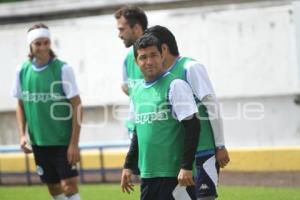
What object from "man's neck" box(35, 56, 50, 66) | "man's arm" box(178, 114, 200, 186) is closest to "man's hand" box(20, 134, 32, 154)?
"man's neck" box(35, 56, 50, 66)

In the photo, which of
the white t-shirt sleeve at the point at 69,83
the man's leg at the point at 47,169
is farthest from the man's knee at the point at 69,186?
Result: the white t-shirt sleeve at the point at 69,83

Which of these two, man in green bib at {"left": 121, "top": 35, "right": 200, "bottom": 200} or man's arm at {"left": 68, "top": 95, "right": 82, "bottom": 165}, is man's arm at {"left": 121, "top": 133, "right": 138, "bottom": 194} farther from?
man's arm at {"left": 68, "top": 95, "right": 82, "bottom": 165}

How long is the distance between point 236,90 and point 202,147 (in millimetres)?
8814

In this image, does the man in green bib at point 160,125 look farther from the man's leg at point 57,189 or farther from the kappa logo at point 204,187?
the man's leg at point 57,189

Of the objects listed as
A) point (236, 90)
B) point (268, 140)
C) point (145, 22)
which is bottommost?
point (268, 140)

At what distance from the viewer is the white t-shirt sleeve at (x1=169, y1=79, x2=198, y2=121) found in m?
5.85

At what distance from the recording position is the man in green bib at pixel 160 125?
5.95 m

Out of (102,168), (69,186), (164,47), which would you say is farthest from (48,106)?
(102,168)

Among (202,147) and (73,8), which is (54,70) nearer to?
A: (202,147)

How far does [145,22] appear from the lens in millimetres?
8016

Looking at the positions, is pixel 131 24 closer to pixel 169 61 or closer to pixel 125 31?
pixel 125 31

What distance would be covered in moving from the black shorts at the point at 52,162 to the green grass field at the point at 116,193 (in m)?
2.19

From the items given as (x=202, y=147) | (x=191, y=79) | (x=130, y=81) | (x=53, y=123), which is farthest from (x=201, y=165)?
(x=53, y=123)

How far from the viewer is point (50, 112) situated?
351 inches
